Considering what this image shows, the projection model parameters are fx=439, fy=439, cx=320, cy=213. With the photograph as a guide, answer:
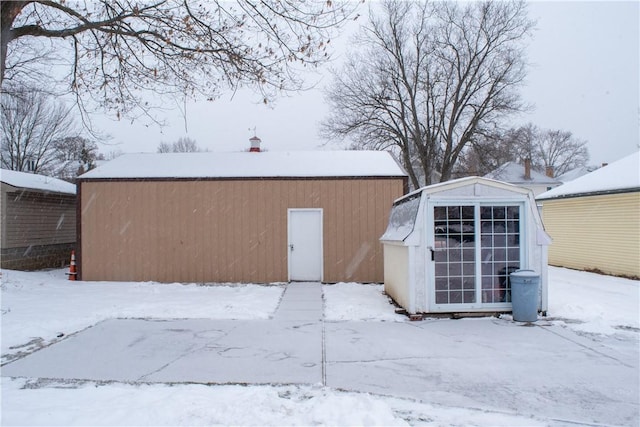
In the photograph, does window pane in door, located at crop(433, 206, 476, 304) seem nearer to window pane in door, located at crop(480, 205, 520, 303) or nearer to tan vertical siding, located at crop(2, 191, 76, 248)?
window pane in door, located at crop(480, 205, 520, 303)

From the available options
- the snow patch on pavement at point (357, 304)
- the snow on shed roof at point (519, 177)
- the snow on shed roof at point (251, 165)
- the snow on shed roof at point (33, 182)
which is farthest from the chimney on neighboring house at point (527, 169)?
the snow on shed roof at point (33, 182)

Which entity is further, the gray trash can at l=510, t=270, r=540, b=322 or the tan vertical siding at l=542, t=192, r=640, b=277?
the tan vertical siding at l=542, t=192, r=640, b=277

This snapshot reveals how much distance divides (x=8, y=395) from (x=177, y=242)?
8.76 meters

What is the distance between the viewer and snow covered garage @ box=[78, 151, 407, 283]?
12.9 meters

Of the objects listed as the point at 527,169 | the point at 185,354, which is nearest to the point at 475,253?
the point at 185,354

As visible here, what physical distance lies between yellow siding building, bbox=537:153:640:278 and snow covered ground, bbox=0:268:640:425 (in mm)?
962

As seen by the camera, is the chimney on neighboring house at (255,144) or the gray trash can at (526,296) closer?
the gray trash can at (526,296)

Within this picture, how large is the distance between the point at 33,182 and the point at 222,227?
803cm

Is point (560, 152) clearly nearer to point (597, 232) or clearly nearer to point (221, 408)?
point (597, 232)

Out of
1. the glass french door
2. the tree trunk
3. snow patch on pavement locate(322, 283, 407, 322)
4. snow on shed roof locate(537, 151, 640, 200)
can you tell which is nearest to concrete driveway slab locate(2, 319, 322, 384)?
snow patch on pavement locate(322, 283, 407, 322)

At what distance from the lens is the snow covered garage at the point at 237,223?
12883 millimetres

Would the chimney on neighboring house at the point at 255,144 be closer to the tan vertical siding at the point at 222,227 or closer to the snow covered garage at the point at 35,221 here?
the tan vertical siding at the point at 222,227

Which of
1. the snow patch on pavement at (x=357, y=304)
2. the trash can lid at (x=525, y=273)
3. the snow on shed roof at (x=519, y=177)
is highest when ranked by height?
the snow on shed roof at (x=519, y=177)

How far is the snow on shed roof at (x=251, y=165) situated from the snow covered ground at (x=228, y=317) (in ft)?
10.9
